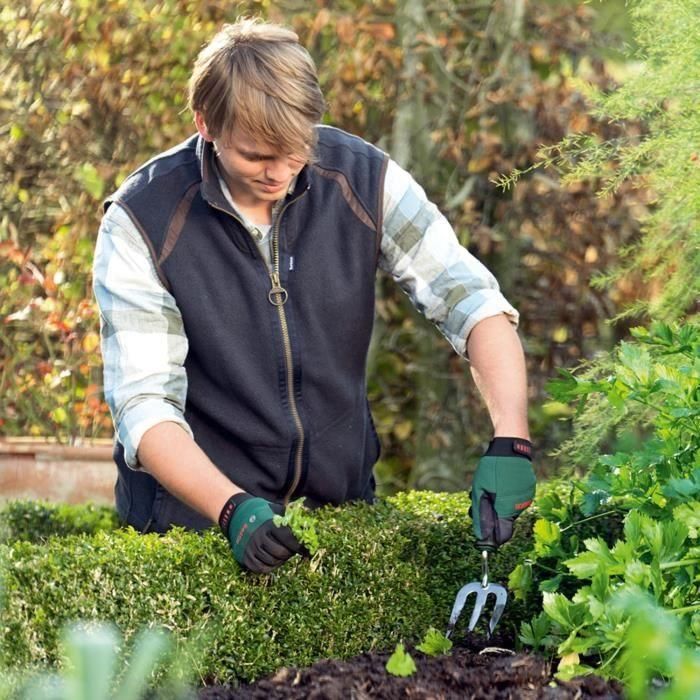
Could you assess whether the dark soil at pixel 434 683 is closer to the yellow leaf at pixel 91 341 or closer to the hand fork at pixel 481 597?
the hand fork at pixel 481 597

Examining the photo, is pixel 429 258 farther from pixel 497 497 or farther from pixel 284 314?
pixel 497 497

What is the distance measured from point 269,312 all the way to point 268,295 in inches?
1.7

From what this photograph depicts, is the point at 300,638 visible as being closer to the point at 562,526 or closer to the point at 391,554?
the point at 391,554

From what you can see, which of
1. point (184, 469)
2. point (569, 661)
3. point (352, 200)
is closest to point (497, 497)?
point (569, 661)

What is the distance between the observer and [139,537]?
240 centimetres

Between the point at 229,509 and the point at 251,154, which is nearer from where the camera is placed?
the point at 229,509

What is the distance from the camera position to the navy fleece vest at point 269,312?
2797 millimetres

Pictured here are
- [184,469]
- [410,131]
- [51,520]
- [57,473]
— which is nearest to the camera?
[184,469]

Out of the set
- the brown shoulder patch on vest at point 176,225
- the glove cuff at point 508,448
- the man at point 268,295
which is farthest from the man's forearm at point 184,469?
the glove cuff at point 508,448

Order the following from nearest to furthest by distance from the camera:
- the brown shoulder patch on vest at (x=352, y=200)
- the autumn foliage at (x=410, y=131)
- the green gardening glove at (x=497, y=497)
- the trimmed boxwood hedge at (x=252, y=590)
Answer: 1. the trimmed boxwood hedge at (x=252, y=590)
2. the green gardening glove at (x=497, y=497)
3. the brown shoulder patch on vest at (x=352, y=200)
4. the autumn foliage at (x=410, y=131)

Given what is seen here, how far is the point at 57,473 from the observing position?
528 centimetres

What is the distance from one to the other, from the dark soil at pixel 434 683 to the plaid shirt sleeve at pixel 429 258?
3.09 feet

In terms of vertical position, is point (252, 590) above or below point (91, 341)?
above

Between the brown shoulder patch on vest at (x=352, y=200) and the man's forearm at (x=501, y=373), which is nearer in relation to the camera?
the man's forearm at (x=501, y=373)
